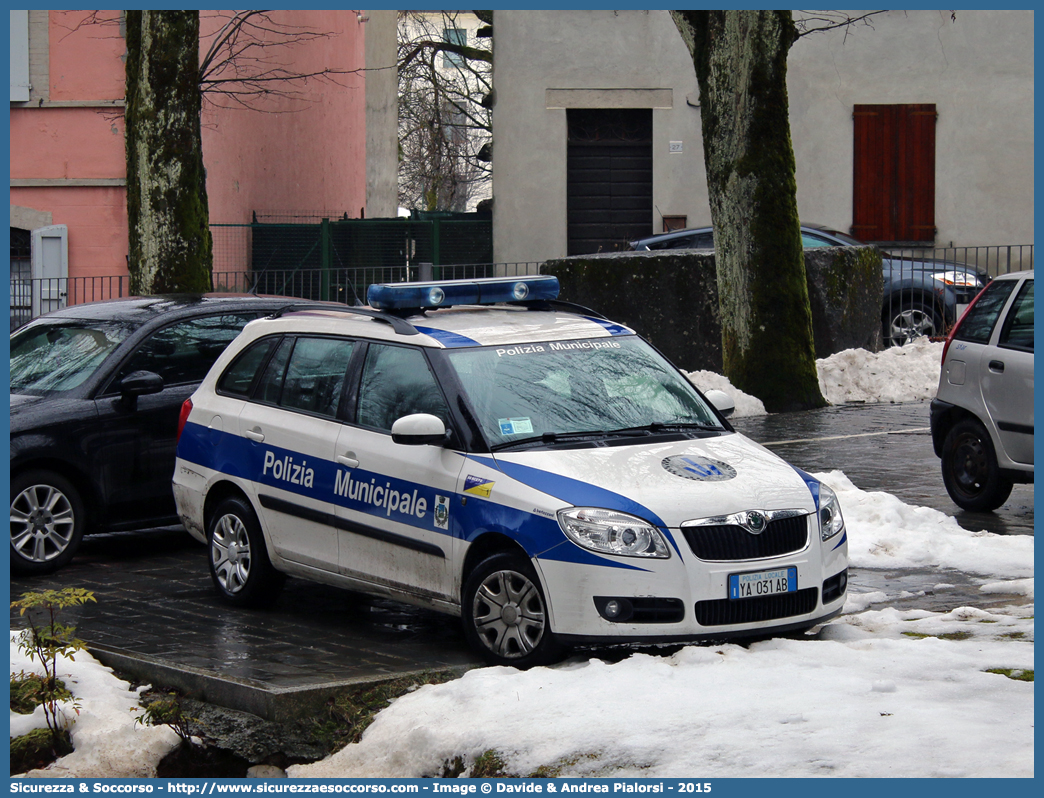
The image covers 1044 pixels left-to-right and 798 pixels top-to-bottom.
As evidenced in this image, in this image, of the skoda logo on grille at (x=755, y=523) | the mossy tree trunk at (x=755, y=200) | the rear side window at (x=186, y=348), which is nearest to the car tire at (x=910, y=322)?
the mossy tree trunk at (x=755, y=200)

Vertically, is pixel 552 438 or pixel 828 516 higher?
pixel 552 438

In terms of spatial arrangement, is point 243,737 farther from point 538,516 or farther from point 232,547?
point 232,547

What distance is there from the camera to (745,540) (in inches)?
244

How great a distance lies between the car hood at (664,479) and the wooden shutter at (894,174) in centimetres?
1985

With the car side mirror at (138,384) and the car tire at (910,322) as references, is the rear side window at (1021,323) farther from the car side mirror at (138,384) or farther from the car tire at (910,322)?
the car tire at (910,322)

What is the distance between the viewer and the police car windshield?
22.1 feet

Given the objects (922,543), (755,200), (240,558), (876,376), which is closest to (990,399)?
(922,543)

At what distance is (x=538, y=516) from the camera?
6.11 m

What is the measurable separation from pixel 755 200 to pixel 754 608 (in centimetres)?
953

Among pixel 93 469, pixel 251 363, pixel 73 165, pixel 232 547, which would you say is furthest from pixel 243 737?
pixel 73 165

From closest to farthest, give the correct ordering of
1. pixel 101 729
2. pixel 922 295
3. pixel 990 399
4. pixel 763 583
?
pixel 101 729 → pixel 763 583 → pixel 990 399 → pixel 922 295

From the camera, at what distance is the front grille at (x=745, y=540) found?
6.09 m

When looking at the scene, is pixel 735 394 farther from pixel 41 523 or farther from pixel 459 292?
pixel 41 523

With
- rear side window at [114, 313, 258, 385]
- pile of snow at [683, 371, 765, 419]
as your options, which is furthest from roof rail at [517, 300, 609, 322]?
pile of snow at [683, 371, 765, 419]
